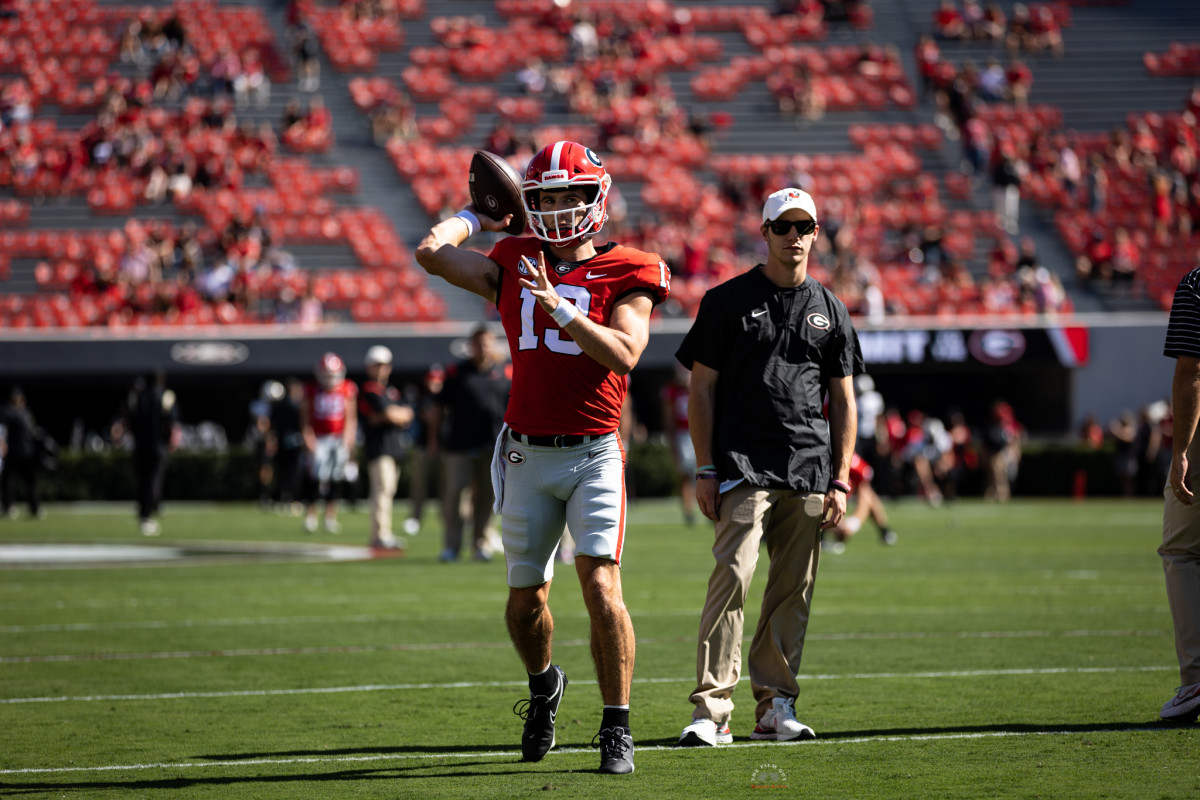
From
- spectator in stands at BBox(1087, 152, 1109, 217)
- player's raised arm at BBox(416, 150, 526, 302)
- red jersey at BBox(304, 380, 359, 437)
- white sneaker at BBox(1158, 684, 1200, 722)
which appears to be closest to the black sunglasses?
player's raised arm at BBox(416, 150, 526, 302)

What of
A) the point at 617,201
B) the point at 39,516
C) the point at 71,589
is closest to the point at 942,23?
the point at 617,201

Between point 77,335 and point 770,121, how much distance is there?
57.6ft

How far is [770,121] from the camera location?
36781 millimetres

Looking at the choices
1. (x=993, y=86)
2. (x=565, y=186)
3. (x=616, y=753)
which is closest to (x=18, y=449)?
(x=565, y=186)

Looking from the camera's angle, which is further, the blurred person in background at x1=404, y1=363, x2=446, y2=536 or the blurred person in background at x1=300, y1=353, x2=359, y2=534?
the blurred person in background at x1=300, y1=353, x2=359, y2=534

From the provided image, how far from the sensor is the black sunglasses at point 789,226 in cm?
614

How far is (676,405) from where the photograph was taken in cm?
1962

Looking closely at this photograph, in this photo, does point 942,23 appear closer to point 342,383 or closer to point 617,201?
point 617,201

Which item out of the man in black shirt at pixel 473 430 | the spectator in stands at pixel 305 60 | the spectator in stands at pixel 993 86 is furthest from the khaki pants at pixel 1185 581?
the spectator in stands at pixel 305 60

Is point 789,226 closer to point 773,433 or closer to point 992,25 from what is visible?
point 773,433

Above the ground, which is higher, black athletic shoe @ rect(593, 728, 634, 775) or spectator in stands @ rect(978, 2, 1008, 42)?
spectator in stands @ rect(978, 2, 1008, 42)

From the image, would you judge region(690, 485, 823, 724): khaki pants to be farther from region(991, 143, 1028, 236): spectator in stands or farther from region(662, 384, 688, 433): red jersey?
region(991, 143, 1028, 236): spectator in stands

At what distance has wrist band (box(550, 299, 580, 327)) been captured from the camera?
5.18 metres

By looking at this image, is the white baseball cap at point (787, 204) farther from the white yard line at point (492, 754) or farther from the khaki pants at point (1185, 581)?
the white yard line at point (492, 754)
